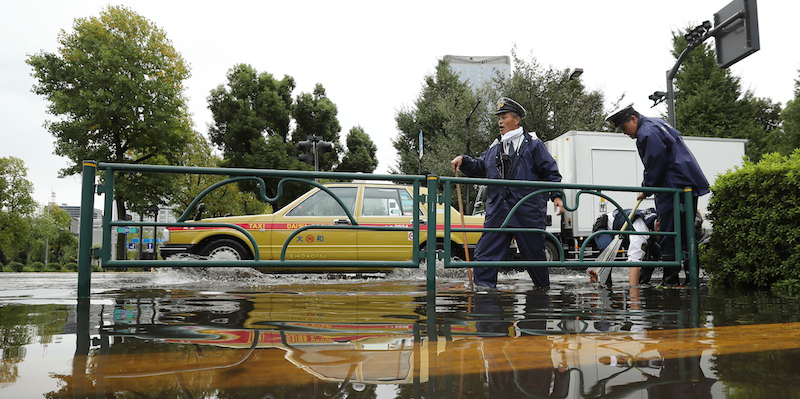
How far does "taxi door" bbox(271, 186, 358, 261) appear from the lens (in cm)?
779

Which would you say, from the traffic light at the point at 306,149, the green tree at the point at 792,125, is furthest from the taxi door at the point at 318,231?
the green tree at the point at 792,125

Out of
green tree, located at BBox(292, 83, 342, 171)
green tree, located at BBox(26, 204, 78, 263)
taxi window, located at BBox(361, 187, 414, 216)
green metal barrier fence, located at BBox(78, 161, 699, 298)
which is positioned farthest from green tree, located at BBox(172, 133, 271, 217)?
green metal barrier fence, located at BBox(78, 161, 699, 298)

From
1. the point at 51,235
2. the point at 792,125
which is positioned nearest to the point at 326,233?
the point at 792,125

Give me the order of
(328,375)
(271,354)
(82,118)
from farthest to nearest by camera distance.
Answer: (82,118) → (271,354) → (328,375)

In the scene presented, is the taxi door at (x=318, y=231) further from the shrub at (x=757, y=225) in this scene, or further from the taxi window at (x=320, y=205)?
the shrub at (x=757, y=225)

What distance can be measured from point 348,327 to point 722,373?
1474mm

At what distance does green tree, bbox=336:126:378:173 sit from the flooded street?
103ft

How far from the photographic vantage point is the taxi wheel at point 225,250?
7.52 meters

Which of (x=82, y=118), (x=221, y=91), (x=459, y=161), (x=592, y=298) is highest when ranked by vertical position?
(x=221, y=91)

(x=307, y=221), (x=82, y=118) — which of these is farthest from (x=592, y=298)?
(x=82, y=118)

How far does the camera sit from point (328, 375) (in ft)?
4.80

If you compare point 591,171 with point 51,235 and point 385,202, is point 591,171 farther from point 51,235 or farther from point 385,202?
point 51,235

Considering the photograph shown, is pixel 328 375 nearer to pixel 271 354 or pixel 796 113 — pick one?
pixel 271 354

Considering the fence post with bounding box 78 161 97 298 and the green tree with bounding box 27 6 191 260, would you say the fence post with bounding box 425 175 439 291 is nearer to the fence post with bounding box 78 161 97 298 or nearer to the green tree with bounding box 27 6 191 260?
the fence post with bounding box 78 161 97 298
